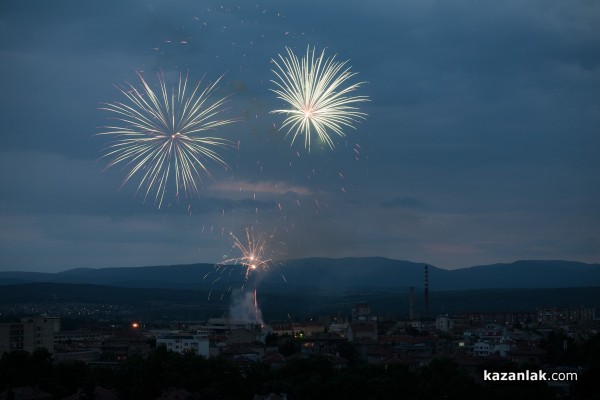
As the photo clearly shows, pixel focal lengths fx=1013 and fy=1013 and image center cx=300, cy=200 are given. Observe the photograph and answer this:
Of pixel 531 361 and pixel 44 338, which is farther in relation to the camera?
A: pixel 44 338

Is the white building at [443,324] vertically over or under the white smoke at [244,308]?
under

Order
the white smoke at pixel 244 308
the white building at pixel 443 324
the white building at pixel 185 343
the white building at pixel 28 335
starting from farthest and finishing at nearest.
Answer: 1. the white smoke at pixel 244 308
2. the white building at pixel 443 324
3. the white building at pixel 185 343
4. the white building at pixel 28 335

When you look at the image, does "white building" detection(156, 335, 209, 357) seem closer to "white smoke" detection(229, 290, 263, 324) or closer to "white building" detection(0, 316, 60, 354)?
"white building" detection(0, 316, 60, 354)

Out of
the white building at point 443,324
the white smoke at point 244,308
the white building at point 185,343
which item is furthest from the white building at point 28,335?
the white building at point 443,324

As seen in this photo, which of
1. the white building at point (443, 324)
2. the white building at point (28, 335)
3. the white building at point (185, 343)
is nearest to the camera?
the white building at point (28, 335)

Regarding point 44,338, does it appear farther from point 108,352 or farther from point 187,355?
point 187,355

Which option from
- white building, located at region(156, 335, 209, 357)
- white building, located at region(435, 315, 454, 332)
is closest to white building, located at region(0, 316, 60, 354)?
white building, located at region(156, 335, 209, 357)

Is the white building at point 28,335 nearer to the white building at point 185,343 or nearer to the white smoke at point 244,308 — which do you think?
the white building at point 185,343

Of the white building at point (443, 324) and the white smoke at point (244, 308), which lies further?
the white smoke at point (244, 308)

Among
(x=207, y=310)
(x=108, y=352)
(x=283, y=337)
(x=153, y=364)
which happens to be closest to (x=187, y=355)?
(x=153, y=364)

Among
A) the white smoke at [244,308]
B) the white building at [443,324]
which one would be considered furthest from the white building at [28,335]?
the white building at [443,324]
